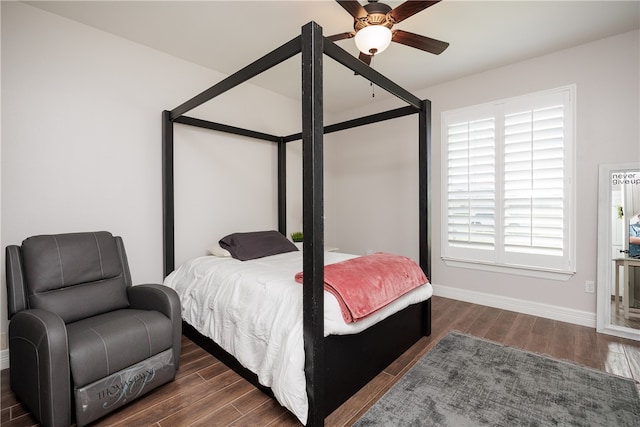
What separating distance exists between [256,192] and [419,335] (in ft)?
8.39

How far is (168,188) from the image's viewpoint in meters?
2.92

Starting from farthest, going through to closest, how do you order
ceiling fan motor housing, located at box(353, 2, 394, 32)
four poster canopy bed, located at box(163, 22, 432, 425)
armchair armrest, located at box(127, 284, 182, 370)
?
armchair armrest, located at box(127, 284, 182, 370) < ceiling fan motor housing, located at box(353, 2, 394, 32) < four poster canopy bed, located at box(163, 22, 432, 425)

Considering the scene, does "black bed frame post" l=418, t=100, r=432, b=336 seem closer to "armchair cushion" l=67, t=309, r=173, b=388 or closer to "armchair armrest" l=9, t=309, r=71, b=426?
"armchair cushion" l=67, t=309, r=173, b=388

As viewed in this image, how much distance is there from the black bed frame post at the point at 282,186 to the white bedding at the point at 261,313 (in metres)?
1.36

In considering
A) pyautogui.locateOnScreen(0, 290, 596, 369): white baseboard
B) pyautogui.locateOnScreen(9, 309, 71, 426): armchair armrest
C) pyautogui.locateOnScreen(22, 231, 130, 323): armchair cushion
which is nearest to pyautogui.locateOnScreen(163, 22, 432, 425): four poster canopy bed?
pyautogui.locateOnScreen(22, 231, 130, 323): armchair cushion

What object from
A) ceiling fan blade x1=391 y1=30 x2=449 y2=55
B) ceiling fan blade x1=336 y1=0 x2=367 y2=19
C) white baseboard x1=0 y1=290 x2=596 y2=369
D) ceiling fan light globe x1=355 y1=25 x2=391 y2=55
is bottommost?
white baseboard x1=0 y1=290 x2=596 y2=369

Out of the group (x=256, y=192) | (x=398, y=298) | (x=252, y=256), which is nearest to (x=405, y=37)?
(x=398, y=298)

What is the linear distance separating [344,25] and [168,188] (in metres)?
2.21

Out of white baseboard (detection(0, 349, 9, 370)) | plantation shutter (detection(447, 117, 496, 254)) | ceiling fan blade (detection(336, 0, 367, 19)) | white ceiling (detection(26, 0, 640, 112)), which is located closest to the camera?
ceiling fan blade (detection(336, 0, 367, 19))

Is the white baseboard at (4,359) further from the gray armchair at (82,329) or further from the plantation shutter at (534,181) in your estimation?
the plantation shutter at (534,181)

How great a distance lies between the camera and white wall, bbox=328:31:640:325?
2.82 m

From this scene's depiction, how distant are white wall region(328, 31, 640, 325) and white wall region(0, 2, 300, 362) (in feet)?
6.61

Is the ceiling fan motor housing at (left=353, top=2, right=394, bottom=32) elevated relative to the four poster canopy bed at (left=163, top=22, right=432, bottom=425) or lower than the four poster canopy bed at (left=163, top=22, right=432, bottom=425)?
elevated

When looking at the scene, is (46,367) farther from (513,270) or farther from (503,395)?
(513,270)
